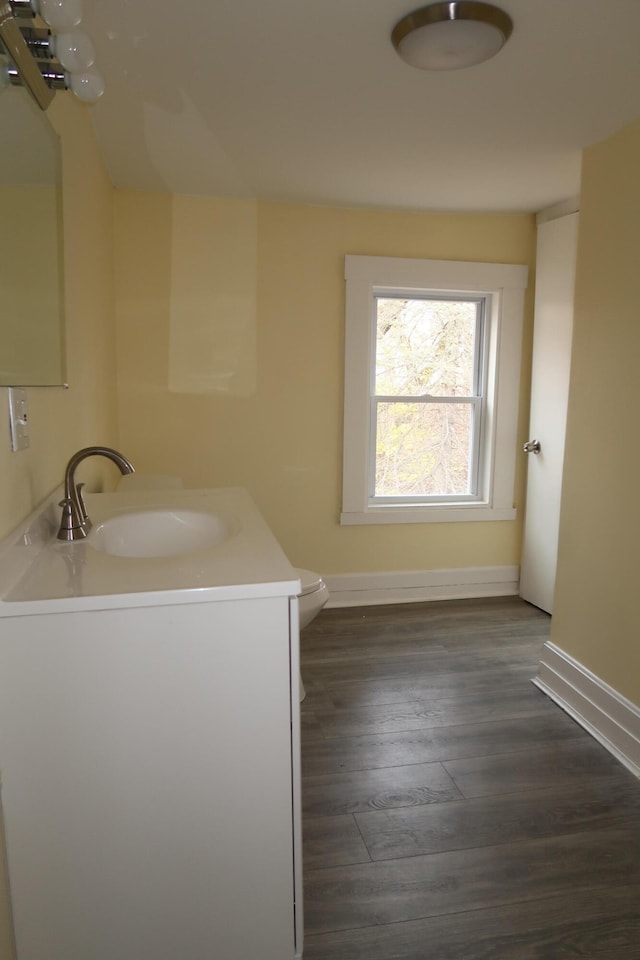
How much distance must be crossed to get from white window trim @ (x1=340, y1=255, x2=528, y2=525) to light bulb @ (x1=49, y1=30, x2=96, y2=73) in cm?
225

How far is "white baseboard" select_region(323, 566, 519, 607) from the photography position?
140 inches

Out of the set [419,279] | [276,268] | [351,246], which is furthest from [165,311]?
[419,279]

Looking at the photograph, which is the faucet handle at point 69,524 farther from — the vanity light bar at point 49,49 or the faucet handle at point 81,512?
the vanity light bar at point 49,49

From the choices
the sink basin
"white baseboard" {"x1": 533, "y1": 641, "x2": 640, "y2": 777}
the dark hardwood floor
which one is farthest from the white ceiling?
the dark hardwood floor

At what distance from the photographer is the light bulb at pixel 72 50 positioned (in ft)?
3.67

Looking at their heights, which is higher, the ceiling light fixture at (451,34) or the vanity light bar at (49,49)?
the ceiling light fixture at (451,34)

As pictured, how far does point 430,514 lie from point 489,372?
89cm

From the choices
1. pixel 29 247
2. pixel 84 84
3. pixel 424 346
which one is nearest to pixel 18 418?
pixel 29 247

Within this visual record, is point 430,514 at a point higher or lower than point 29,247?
lower

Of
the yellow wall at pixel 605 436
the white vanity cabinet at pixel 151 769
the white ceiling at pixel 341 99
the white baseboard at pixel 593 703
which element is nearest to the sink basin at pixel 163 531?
the white vanity cabinet at pixel 151 769

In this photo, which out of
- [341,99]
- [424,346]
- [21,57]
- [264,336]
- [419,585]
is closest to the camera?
[21,57]

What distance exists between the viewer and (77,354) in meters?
2.06

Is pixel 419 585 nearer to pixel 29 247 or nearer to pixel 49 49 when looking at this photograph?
pixel 29 247

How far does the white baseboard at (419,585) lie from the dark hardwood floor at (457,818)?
65 centimetres
